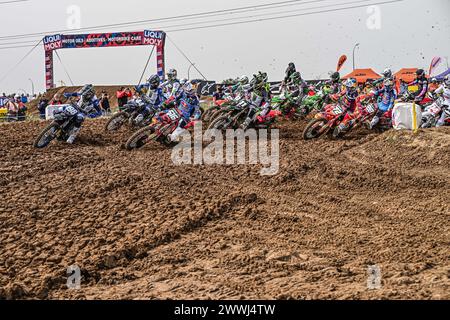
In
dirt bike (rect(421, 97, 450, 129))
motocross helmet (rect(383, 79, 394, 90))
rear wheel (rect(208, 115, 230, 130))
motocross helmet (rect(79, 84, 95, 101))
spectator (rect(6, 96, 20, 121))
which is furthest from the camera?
spectator (rect(6, 96, 20, 121))

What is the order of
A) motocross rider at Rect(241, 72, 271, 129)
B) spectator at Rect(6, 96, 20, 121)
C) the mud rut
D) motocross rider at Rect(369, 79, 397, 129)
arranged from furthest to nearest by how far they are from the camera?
1. spectator at Rect(6, 96, 20, 121)
2. motocross rider at Rect(369, 79, 397, 129)
3. motocross rider at Rect(241, 72, 271, 129)
4. the mud rut

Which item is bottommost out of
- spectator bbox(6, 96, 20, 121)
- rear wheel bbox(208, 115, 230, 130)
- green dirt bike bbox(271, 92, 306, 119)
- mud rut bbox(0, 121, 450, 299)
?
mud rut bbox(0, 121, 450, 299)

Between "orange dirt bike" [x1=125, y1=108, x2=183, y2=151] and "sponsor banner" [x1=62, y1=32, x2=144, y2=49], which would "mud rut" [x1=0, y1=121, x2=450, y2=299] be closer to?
"orange dirt bike" [x1=125, y1=108, x2=183, y2=151]

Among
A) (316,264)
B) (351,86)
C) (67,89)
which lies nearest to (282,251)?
(316,264)

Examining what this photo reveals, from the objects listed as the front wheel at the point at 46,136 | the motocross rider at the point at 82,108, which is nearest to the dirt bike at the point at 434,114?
the motocross rider at the point at 82,108

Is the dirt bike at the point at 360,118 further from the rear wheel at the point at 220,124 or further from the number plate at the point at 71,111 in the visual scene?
the number plate at the point at 71,111

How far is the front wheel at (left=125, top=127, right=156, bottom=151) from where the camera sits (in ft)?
37.1

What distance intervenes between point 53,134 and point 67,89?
78.3 ft

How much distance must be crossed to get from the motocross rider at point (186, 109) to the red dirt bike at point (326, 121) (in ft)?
8.60

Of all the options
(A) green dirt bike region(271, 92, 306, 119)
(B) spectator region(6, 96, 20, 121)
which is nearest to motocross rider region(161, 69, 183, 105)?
(A) green dirt bike region(271, 92, 306, 119)

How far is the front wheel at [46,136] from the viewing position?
37.3 ft

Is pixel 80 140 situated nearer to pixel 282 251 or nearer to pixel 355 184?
pixel 355 184

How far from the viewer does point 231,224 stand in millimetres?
6582

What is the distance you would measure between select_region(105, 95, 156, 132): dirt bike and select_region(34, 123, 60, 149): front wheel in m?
1.96
